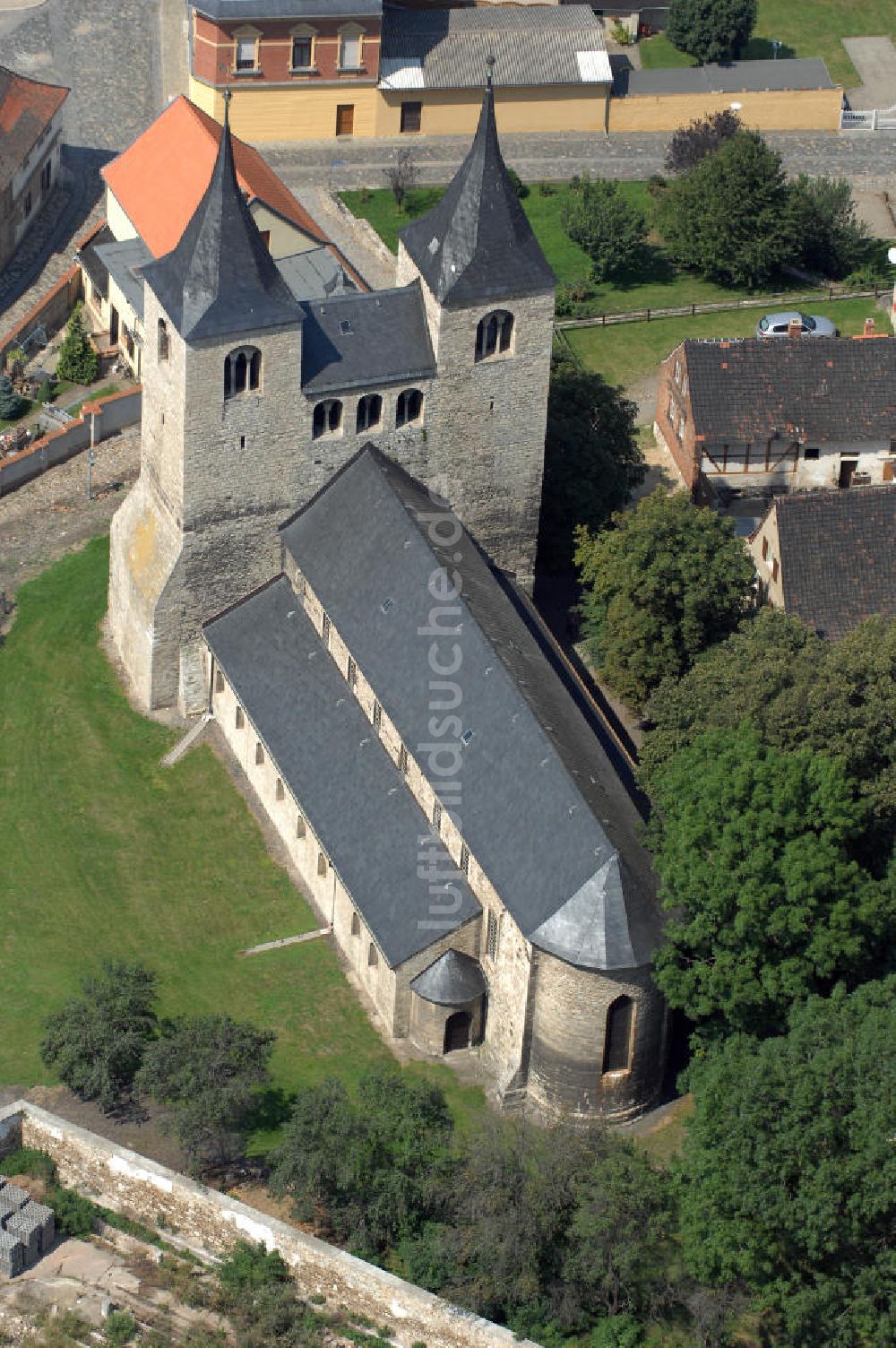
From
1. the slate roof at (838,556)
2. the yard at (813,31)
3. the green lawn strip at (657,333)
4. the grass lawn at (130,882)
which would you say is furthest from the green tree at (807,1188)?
the yard at (813,31)

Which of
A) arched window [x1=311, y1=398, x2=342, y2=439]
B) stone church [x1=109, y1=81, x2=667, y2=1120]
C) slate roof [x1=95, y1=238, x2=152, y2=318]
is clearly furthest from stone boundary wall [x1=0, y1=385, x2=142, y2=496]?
arched window [x1=311, y1=398, x2=342, y2=439]

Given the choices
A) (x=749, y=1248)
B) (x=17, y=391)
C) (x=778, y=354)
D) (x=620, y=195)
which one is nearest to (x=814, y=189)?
(x=620, y=195)

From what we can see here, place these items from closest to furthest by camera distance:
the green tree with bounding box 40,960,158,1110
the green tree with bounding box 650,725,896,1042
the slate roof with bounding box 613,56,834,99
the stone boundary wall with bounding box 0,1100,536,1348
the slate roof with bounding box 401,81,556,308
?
the stone boundary wall with bounding box 0,1100,536,1348 < the green tree with bounding box 650,725,896,1042 < the green tree with bounding box 40,960,158,1110 < the slate roof with bounding box 401,81,556,308 < the slate roof with bounding box 613,56,834,99

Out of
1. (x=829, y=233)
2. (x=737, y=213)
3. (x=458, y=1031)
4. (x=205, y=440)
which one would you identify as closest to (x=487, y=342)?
(x=205, y=440)

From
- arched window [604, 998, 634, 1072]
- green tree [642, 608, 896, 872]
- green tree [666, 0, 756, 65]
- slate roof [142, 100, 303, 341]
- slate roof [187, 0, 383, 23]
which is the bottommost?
arched window [604, 998, 634, 1072]

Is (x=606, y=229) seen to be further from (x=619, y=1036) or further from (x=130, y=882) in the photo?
(x=619, y=1036)

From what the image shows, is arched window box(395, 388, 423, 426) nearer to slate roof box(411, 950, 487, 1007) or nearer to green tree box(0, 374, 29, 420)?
slate roof box(411, 950, 487, 1007)
